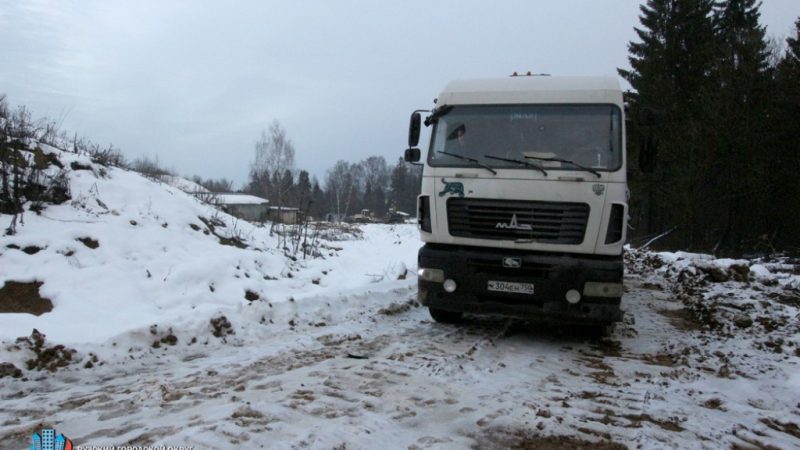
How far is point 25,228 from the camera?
7.23 meters

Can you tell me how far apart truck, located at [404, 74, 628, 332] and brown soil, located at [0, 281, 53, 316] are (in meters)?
4.39

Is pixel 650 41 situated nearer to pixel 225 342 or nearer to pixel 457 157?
pixel 457 157

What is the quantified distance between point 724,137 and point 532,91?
21.3 meters

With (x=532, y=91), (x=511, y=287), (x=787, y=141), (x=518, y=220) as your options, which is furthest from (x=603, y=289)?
(x=787, y=141)

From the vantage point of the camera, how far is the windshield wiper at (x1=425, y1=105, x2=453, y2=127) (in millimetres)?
6961

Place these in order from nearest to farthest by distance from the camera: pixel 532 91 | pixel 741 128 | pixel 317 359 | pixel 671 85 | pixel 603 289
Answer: pixel 317 359, pixel 603 289, pixel 532 91, pixel 741 128, pixel 671 85

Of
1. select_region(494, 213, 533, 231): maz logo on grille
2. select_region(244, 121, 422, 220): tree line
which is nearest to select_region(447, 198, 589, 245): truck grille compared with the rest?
select_region(494, 213, 533, 231): maz logo on grille

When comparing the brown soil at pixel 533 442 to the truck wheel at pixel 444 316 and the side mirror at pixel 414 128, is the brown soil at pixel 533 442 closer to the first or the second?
the truck wheel at pixel 444 316

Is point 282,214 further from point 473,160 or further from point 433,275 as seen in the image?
point 473,160

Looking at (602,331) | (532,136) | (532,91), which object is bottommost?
(602,331)

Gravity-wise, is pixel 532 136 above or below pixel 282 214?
above

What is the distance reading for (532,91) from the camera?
6711 mm

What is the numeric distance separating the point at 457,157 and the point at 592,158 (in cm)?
161

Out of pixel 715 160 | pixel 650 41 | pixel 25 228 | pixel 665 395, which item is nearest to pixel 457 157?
pixel 665 395
